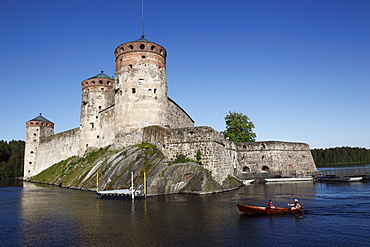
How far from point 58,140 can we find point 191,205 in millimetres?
44155

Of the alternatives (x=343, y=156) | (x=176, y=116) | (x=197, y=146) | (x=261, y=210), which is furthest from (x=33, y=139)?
(x=343, y=156)

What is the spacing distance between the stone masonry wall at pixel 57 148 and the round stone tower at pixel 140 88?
18.6 m

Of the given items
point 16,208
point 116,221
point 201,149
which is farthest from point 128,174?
point 116,221

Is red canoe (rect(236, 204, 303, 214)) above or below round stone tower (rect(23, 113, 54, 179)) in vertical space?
below

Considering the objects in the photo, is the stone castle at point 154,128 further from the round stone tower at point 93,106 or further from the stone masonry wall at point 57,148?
the stone masonry wall at point 57,148

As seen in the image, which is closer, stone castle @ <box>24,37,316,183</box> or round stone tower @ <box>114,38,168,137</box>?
stone castle @ <box>24,37,316,183</box>

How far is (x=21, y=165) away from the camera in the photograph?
74875 mm

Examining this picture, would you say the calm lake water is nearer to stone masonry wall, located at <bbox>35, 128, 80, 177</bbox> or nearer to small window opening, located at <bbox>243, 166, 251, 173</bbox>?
small window opening, located at <bbox>243, 166, 251, 173</bbox>

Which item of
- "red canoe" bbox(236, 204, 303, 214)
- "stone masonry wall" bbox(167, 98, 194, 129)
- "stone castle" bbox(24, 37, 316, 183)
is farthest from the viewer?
"stone masonry wall" bbox(167, 98, 194, 129)

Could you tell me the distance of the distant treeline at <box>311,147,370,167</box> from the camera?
11312cm

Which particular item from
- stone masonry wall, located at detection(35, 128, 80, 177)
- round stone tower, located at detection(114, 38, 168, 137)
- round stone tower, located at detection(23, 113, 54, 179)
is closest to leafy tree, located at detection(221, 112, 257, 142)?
round stone tower, located at detection(114, 38, 168, 137)

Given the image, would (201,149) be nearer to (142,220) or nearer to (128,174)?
(128,174)

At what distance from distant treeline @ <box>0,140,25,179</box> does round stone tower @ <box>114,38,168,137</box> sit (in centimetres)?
5564

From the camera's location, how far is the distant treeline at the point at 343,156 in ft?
371
